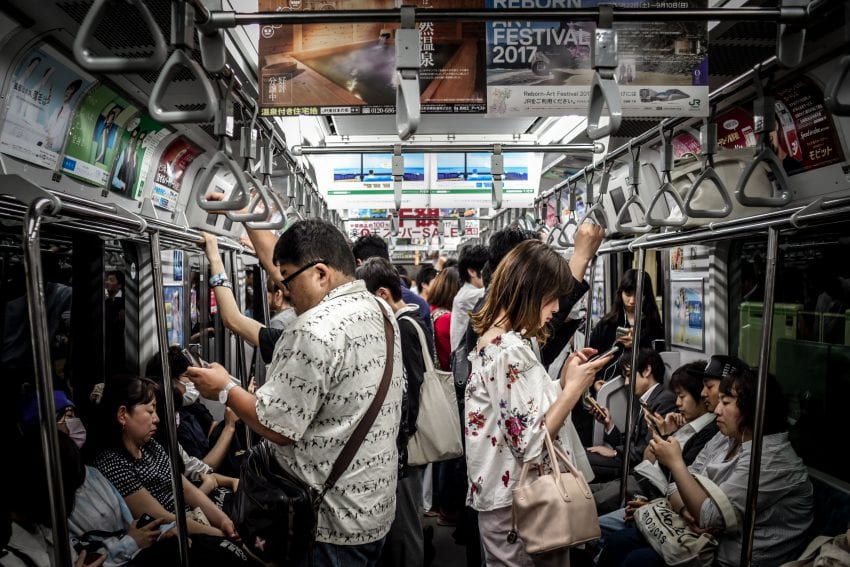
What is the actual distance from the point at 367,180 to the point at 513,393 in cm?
560

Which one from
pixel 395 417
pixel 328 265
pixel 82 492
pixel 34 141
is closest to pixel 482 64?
pixel 328 265

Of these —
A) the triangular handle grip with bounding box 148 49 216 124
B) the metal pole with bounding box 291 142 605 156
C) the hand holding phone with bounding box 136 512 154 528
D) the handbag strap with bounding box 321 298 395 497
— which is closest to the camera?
the triangular handle grip with bounding box 148 49 216 124

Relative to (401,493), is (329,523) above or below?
above

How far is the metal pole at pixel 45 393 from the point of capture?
5.21 feet

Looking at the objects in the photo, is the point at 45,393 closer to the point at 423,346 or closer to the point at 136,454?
the point at 136,454

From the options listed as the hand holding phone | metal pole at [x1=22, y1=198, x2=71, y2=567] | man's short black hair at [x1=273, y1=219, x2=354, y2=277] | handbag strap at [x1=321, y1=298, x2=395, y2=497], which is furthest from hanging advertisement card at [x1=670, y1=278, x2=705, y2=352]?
metal pole at [x1=22, y1=198, x2=71, y2=567]

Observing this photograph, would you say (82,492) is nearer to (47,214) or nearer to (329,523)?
(329,523)

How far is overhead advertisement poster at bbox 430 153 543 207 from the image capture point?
7.22 metres

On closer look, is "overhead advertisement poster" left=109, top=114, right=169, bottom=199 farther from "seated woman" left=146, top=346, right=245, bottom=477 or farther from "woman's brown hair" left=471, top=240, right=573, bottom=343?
"woman's brown hair" left=471, top=240, right=573, bottom=343

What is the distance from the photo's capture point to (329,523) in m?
2.07

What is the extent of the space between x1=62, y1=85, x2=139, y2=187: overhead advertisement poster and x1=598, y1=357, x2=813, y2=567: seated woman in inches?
148

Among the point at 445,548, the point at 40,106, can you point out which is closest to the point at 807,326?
the point at 445,548

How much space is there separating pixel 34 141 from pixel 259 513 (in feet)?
8.65

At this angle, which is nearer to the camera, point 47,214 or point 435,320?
point 47,214
